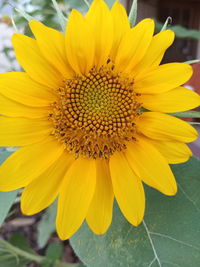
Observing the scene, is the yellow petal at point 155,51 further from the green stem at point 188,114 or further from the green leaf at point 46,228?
the green leaf at point 46,228

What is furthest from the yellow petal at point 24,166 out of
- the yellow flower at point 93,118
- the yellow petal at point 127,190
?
the yellow petal at point 127,190

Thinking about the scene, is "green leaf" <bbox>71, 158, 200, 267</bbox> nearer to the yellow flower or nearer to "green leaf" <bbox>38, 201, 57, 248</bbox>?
the yellow flower

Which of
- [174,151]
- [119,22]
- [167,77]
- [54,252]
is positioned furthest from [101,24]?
[54,252]

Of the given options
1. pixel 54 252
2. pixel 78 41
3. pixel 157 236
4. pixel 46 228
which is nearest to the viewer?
pixel 78 41

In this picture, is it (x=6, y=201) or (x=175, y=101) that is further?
(x=6, y=201)

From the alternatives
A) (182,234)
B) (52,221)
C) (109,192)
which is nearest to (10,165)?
(109,192)

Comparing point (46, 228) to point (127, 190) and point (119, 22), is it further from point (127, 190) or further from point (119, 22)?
point (119, 22)

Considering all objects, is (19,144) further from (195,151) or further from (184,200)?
(195,151)
